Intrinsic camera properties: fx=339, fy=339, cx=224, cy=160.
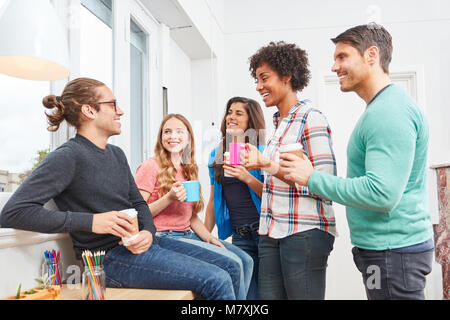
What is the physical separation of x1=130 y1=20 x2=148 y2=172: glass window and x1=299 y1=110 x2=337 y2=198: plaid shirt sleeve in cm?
115

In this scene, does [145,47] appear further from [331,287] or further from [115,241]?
[331,287]

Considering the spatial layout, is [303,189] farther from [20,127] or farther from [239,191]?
[20,127]

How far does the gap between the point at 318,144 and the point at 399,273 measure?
13.7 inches

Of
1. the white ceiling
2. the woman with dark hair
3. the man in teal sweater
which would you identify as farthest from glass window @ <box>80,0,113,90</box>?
the man in teal sweater

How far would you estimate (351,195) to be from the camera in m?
0.69

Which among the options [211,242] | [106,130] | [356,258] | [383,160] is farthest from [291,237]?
[106,130]

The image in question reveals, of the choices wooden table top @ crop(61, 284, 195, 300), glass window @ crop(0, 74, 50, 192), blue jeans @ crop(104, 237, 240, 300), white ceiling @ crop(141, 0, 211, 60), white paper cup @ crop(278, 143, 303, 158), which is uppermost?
white ceiling @ crop(141, 0, 211, 60)

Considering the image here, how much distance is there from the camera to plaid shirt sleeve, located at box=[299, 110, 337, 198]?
2.86ft

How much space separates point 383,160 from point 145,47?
164cm

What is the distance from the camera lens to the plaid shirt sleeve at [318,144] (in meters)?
0.87

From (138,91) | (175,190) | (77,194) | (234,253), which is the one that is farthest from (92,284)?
(138,91)

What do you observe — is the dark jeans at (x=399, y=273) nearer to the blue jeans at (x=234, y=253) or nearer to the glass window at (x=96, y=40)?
the blue jeans at (x=234, y=253)

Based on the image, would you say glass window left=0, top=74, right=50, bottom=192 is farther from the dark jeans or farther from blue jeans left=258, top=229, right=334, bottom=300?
the dark jeans

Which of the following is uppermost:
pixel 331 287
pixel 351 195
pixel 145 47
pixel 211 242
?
pixel 145 47
